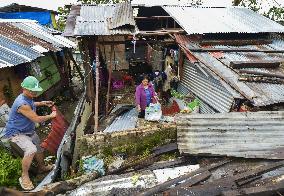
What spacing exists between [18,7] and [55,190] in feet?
71.5

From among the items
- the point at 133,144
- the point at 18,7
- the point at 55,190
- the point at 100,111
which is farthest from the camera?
the point at 18,7

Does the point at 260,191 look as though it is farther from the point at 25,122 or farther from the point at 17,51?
the point at 17,51

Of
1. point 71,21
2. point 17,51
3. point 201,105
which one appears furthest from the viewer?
point 17,51

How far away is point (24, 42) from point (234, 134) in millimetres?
9988

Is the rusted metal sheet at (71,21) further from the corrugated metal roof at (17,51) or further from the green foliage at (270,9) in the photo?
the green foliage at (270,9)

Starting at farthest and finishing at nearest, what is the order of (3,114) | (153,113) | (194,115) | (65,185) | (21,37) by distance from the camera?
(21,37), (3,114), (153,113), (194,115), (65,185)

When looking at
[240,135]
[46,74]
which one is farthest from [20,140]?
[46,74]

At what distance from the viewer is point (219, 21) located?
11.3 m

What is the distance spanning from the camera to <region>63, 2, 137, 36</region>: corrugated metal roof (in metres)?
9.51

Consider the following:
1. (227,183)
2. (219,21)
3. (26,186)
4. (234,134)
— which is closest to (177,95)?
(219,21)

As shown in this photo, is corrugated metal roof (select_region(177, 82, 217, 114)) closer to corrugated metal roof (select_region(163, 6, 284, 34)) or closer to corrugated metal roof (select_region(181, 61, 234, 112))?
corrugated metal roof (select_region(181, 61, 234, 112))

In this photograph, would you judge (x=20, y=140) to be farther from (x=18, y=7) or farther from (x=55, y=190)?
(x=18, y=7)

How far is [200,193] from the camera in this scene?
4.38 m

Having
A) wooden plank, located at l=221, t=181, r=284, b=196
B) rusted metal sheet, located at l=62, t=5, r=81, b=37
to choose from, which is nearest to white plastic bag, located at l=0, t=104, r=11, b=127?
rusted metal sheet, located at l=62, t=5, r=81, b=37
